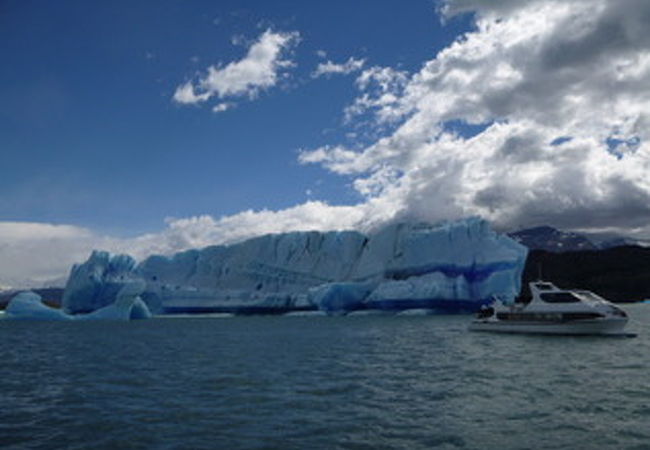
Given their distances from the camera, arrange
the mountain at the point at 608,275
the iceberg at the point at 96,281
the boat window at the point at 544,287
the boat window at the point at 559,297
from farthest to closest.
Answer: the mountain at the point at 608,275, the iceberg at the point at 96,281, the boat window at the point at 544,287, the boat window at the point at 559,297

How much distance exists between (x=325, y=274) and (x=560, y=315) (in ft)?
132

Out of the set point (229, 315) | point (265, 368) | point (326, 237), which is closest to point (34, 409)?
point (265, 368)

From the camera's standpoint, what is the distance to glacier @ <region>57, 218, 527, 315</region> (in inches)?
2207

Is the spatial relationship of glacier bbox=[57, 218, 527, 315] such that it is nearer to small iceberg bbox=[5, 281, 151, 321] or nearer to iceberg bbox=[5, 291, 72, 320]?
small iceberg bbox=[5, 281, 151, 321]

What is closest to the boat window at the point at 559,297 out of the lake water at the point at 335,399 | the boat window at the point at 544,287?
the boat window at the point at 544,287

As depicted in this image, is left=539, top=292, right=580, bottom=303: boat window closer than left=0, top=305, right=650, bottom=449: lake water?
No

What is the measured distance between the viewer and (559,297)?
29953 mm

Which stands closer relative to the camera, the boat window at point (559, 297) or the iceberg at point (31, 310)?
the boat window at point (559, 297)

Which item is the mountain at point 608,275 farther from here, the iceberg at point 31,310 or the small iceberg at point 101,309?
the iceberg at point 31,310

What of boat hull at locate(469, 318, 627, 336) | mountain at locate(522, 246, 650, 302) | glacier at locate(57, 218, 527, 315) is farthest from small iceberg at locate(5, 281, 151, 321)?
mountain at locate(522, 246, 650, 302)

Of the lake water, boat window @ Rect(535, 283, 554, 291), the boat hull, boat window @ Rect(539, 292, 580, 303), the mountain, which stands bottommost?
the lake water

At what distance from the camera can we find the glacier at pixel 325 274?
184ft

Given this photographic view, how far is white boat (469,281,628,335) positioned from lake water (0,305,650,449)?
15.5 feet

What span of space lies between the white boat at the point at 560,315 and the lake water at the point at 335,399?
472 centimetres
